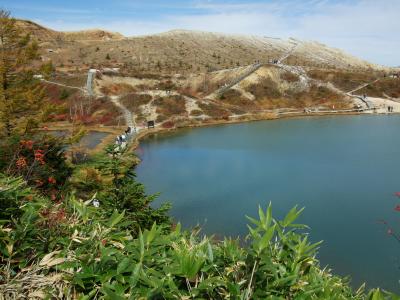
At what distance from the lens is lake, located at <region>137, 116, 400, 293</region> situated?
17359 millimetres

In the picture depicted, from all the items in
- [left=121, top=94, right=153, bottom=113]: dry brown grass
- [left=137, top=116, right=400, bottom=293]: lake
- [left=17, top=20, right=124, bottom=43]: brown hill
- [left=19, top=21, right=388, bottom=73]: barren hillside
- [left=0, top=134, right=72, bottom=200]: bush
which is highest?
[left=17, top=20, right=124, bottom=43]: brown hill

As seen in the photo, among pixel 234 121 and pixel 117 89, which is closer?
pixel 234 121

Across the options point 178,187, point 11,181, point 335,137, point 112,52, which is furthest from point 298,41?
point 11,181

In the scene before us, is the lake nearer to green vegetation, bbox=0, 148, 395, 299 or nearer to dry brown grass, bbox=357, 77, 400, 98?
green vegetation, bbox=0, 148, 395, 299

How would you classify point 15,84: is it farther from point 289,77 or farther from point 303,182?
point 289,77

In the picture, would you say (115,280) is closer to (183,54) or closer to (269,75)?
(269,75)

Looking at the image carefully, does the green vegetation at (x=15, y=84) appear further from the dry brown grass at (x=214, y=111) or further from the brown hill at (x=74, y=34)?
the brown hill at (x=74, y=34)

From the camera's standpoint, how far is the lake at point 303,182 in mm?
17359

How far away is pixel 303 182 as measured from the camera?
1091 inches

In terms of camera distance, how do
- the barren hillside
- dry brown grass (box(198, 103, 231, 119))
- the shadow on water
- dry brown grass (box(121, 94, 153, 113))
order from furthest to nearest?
1. the barren hillside
2. dry brown grass (box(121, 94, 153, 113))
3. dry brown grass (box(198, 103, 231, 119))
4. the shadow on water

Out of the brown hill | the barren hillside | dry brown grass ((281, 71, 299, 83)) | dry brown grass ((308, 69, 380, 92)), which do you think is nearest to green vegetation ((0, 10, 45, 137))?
the barren hillside

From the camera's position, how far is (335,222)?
65.0ft

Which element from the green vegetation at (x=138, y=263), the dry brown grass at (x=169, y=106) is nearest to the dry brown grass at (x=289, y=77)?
the dry brown grass at (x=169, y=106)

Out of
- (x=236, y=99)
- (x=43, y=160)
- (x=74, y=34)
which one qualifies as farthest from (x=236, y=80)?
(x=74, y=34)
